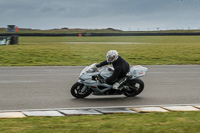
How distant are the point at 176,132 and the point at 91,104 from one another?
3579 millimetres

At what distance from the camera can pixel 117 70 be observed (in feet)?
29.9

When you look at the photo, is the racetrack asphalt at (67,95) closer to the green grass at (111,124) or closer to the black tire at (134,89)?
the black tire at (134,89)

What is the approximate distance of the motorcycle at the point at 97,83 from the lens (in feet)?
30.1

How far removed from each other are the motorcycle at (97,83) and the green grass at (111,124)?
206 cm

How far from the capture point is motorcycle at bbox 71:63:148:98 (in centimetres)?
919

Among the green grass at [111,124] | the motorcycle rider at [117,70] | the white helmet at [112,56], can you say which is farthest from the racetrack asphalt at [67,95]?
the green grass at [111,124]

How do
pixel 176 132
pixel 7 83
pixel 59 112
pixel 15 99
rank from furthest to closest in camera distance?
pixel 7 83, pixel 15 99, pixel 59 112, pixel 176 132

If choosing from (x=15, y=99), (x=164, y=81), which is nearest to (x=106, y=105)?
(x=15, y=99)

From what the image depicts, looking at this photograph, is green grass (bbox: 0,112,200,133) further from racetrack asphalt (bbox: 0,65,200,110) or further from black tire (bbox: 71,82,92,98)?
black tire (bbox: 71,82,92,98)

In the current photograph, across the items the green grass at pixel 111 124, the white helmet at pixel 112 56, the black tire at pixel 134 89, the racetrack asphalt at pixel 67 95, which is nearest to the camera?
the green grass at pixel 111 124

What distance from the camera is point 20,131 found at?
18.4 feet

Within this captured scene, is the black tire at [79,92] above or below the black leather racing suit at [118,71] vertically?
below

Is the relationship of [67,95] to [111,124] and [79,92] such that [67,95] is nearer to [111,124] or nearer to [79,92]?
[79,92]

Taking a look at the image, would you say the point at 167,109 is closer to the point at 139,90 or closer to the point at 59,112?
the point at 139,90
